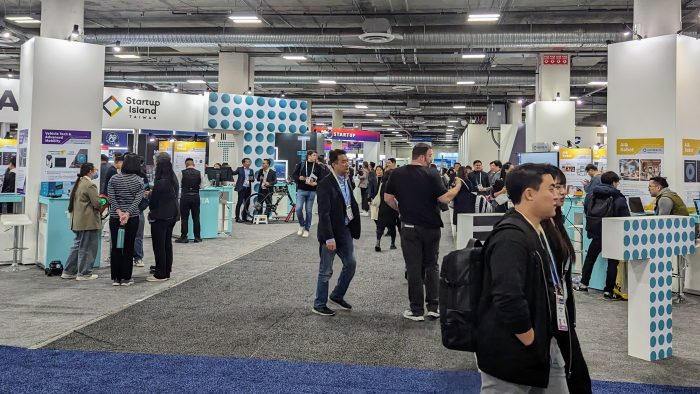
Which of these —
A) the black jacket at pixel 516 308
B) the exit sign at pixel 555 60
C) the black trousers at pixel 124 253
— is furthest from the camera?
the exit sign at pixel 555 60

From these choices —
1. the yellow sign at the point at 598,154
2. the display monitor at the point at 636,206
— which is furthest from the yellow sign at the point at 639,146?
the yellow sign at the point at 598,154

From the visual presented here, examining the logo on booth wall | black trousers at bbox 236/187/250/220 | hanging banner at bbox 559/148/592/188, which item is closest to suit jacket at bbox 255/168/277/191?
black trousers at bbox 236/187/250/220

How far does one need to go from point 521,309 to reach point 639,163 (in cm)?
651

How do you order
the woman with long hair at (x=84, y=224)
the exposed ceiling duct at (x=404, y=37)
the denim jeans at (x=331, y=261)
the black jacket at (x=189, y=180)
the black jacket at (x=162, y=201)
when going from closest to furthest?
the denim jeans at (x=331, y=261), the black jacket at (x=162, y=201), the woman with long hair at (x=84, y=224), the black jacket at (x=189, y=180), the exposed ceiling duct at (x=404, y=37)

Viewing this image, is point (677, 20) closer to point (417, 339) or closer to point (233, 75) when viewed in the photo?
point (417, 339)

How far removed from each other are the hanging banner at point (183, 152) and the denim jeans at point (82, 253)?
4522mm

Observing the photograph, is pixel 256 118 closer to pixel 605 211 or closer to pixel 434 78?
pixel 434 78

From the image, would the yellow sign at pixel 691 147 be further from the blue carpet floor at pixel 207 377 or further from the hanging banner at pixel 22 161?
the hanging banner at pixel 22 161

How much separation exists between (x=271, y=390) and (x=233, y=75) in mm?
14221

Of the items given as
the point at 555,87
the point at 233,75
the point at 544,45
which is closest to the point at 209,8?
the point at 233,75

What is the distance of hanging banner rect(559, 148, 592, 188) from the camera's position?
491 inches

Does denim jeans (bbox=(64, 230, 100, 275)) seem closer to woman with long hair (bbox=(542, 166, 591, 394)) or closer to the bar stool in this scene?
the bar stool

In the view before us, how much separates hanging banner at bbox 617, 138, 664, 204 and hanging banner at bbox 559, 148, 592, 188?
4.80 m

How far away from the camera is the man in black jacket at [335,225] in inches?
199
